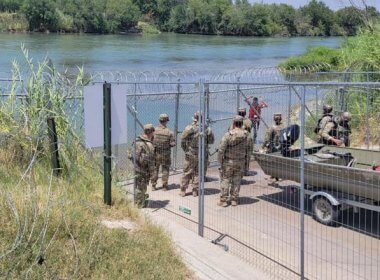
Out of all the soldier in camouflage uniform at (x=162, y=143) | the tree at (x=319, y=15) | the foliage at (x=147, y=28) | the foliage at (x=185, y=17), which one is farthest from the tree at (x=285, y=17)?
the soldier in camouflage uniform at (x=162, y=143)

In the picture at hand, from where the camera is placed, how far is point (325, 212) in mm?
8172

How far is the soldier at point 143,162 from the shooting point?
8977 millimetres

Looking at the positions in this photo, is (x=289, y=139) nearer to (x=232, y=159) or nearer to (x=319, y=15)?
(x=232, y=159)

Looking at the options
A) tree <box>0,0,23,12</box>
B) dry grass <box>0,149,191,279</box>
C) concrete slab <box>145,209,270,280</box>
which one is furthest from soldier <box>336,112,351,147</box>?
tree <box>0,0,23,12</box>

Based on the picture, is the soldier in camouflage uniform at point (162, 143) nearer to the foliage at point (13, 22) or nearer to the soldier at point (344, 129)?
the soldier at point (344, 129)

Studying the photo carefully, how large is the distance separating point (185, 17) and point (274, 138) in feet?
296

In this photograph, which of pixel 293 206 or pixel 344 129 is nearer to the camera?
pixel 293 206

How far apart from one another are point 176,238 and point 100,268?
2116mm

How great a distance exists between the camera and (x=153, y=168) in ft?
31.5

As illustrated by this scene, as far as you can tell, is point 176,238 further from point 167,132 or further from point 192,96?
point 192,96

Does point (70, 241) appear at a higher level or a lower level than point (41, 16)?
lower

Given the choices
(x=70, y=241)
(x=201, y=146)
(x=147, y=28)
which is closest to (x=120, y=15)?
(x=147, y=28)

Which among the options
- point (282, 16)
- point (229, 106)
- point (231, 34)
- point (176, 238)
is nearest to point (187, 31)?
point (231, 34)

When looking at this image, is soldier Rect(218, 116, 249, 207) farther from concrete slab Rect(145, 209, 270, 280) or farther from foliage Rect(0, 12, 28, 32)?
foliage Rect(0, 12, 28, 32)
